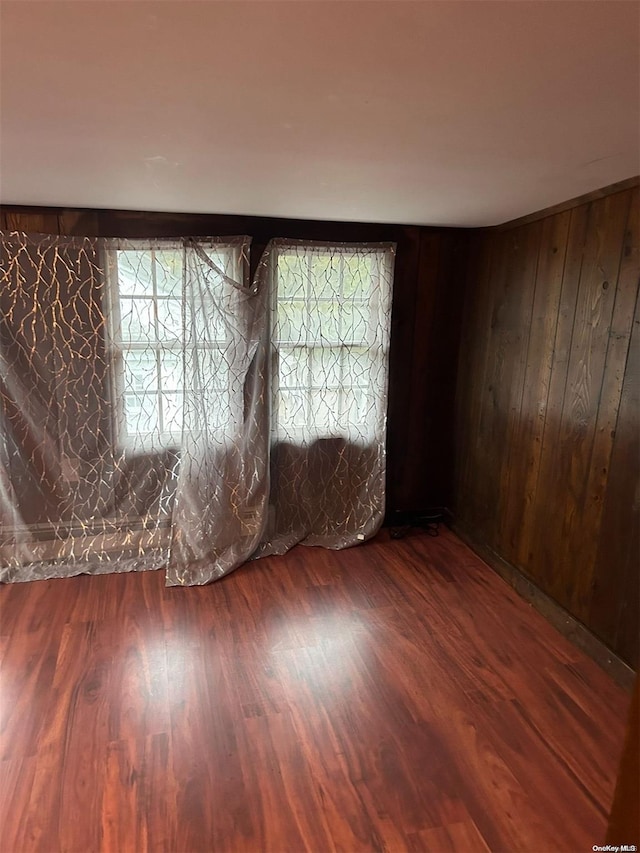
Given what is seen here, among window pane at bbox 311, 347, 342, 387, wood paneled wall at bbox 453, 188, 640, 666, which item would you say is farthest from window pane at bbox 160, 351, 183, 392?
wood paneled wall at bbox 453, 188, 640, 666

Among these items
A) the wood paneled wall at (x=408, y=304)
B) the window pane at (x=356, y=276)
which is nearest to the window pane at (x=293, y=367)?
the window pane at (x=356, y=276)

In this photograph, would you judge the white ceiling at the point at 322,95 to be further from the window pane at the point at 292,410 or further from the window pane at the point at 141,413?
the window pane at the point at 292,410

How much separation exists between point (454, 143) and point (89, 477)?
2.33 metres

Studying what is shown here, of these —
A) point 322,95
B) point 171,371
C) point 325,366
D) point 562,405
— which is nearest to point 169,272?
point 171,371

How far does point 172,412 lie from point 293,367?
69 cm

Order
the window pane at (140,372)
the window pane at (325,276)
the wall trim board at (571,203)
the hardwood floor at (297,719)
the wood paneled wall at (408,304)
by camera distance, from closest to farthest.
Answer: the hardwood floor at (297,719) → the wall trim board at (571,203) → the wood paneled wall at (408,304) → the window pane at (140,372) → the window pane at (325,276)

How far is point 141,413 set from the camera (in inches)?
109

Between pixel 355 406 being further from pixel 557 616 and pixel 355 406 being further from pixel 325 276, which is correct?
pixel 557 616

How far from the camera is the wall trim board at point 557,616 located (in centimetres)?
205

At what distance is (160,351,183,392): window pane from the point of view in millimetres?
2734

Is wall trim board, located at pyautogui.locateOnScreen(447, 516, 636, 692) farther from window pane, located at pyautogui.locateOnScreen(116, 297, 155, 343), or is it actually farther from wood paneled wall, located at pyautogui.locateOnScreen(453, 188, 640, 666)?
window pane, located at pyautogui.locateOnScreen(116, 297, 155, 343)

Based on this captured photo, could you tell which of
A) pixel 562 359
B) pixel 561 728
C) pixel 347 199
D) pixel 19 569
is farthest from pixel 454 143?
pixel 19 569

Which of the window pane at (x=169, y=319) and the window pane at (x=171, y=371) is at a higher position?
→ the window pane at (x=169, y=319)

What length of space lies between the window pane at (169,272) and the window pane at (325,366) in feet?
2.58
